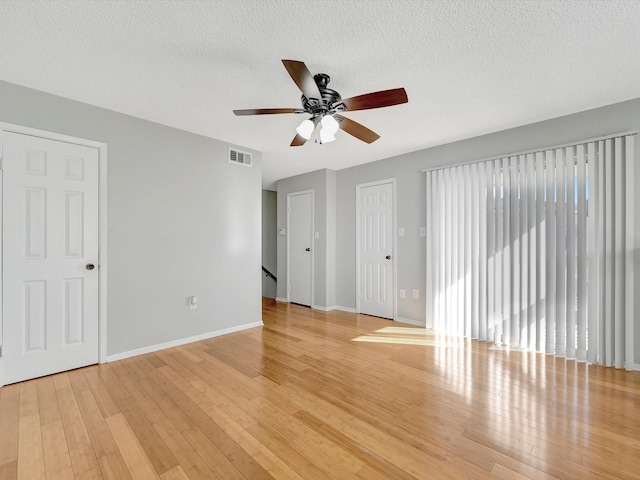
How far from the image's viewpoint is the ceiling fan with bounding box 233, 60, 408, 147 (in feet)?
6.00

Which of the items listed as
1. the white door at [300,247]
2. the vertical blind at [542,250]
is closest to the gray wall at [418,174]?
the vertical blind at [542,250]

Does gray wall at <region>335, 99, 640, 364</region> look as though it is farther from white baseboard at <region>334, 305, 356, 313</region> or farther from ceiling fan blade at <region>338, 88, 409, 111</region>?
ceiling fan blade at <region>338, 88, 409, 111</region>

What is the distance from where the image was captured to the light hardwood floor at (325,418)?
1.52m

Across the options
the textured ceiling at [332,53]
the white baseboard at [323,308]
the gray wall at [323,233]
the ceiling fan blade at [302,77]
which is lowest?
the white baseboard at [323,308]

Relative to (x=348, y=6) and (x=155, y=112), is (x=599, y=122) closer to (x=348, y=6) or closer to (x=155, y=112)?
(x=348, y=6)

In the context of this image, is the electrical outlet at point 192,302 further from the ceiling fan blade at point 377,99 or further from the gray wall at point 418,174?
the ceiling fan blade at point 377,99

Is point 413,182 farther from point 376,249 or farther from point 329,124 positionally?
point 329,124

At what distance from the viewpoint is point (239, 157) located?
13.0ft

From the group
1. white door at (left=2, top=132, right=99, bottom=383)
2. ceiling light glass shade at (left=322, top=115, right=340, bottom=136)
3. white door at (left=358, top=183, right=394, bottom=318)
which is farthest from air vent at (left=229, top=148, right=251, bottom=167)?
ceiling light glass shade at (left=322, top=115, right=340, bottom=136)

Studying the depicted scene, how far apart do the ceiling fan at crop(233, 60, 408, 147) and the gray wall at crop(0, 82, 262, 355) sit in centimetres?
163

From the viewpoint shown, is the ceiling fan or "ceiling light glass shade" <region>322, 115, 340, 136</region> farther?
"ceiling light glass shade" <region>322, 115, 340, 136</region>

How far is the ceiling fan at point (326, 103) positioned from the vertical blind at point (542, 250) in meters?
1.88

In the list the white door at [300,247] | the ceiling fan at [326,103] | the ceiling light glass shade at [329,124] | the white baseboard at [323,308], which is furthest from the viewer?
the white door at [300,247]

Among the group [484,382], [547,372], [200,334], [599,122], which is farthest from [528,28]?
[200,334]
